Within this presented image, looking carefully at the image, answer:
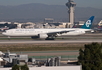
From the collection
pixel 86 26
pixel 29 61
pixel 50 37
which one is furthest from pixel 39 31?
pixel 29 61

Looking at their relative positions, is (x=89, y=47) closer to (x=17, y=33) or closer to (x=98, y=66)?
(x=98, y=66)

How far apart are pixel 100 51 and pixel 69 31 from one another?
5115 cm

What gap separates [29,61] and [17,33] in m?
48.7

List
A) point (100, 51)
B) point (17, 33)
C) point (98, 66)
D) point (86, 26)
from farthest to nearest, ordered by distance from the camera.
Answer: point (86, 26) < point (17, 33) < point (100, 51) < point (98, 66)

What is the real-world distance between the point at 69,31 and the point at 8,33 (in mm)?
15201

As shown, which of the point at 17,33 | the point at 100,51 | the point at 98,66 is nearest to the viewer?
the point at 98,66

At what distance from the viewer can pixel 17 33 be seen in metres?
80.7

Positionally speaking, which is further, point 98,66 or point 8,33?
point 8,33

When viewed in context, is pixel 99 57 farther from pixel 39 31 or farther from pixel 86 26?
pixel 86 26

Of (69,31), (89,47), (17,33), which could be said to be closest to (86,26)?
(69,31)

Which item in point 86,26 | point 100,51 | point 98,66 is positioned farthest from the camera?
point 86,26

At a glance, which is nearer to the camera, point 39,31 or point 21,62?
point 21,62

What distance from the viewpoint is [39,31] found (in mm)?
81875

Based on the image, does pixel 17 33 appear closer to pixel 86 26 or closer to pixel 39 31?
pixel 39 31
